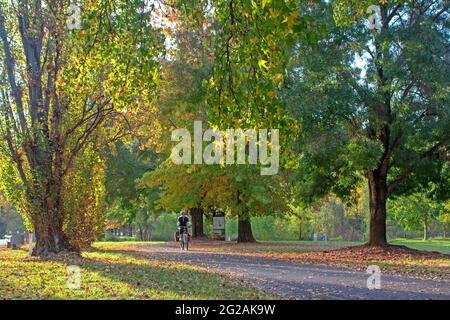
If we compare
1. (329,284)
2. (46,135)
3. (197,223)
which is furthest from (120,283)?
(197,223)

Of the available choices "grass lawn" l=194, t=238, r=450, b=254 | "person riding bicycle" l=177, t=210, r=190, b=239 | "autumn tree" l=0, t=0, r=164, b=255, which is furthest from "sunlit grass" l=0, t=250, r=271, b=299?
"grass lawn" l=194, t=238, r=450, b=254

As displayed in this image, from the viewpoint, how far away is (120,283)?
33.4ft

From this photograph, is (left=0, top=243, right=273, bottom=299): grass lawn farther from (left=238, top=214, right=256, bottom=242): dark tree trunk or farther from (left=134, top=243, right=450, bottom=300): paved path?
(left=238, top=214, right=256, bottom=242): dark tree trunk

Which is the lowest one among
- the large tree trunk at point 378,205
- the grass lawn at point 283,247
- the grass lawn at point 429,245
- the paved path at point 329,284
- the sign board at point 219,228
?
the grass lawn at point 429,245

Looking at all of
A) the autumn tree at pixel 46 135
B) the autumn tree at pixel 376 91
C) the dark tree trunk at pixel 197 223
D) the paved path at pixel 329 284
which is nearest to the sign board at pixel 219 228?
the dark tree trunk at pixel 197 223

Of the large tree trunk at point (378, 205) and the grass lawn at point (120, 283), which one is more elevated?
the large tree trunk at point (378, 205)

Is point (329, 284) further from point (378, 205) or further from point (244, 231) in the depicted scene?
point (244, 231)

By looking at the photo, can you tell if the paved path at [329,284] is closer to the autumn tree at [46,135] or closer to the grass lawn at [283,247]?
the autumn tree at [46,135]

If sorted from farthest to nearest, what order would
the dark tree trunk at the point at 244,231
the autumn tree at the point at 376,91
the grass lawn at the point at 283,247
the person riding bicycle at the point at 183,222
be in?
the dark tree trunk at the point at 244,231 → the grass lawn at the point at 283,247 → the person riding bicycle at the point at 183,222 → the autumn tree at the point at 376,91

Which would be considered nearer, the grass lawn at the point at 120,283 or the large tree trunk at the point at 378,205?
the grass lawn at the point at 120,283

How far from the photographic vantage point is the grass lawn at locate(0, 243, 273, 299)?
28.3 feet

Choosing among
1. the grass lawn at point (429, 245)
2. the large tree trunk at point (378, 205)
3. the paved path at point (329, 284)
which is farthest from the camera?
the grass lawn at point (429, 245)

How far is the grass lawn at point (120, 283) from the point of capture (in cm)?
862
